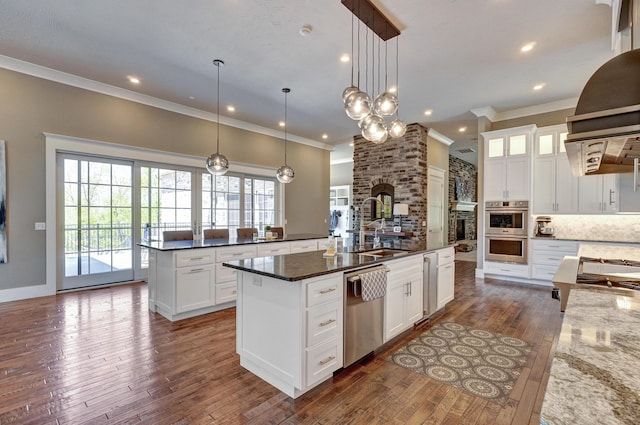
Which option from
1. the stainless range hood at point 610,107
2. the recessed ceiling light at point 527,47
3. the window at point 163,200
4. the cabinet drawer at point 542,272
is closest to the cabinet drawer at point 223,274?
the window at point 163,200

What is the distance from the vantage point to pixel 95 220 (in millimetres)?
4781

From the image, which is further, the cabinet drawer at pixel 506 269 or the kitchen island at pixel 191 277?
the cabinet drawer at pixel 506 269

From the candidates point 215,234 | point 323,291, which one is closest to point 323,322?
point 323,291

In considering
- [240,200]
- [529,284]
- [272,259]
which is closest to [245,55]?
[272,259]

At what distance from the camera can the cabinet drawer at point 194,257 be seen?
3.32 metres

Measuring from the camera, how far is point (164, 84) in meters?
4.63

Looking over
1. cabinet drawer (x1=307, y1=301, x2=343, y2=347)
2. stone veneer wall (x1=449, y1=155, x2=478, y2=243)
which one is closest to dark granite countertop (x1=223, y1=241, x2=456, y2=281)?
cabinet drawer (x1=307, y1=301, x2=343, y2=347)

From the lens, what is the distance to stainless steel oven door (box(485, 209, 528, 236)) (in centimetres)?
534

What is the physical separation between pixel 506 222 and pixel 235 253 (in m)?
4.99

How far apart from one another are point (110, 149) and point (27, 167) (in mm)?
1053

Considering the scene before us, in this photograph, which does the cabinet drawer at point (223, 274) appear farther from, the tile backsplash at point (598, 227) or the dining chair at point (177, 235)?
the tile backsplash at point (598, 227)

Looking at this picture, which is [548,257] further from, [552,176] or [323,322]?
[323,322]

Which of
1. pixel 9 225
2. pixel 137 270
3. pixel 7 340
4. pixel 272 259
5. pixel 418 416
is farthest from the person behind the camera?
pixel 137 270

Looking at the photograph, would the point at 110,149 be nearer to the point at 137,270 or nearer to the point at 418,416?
the point at 137,270
